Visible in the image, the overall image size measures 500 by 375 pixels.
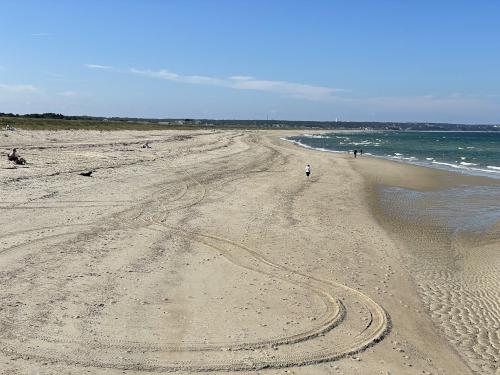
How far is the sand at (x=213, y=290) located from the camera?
26.4 feet

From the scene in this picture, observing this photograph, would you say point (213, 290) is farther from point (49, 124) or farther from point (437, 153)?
point (49, 124)

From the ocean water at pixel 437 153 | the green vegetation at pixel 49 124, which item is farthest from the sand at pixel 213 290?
the green vegetation at pixel 49 124

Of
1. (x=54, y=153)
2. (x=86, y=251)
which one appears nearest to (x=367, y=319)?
(x=86, y=251)

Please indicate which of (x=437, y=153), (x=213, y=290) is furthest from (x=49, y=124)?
(x=213, y=290)

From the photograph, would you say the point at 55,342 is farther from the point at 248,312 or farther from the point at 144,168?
the point at 144,168

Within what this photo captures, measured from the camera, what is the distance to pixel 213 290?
1099 centimetres

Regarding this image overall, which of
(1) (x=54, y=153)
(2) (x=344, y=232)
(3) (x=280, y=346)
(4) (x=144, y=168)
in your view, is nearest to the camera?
(3) (x=280, y=346)

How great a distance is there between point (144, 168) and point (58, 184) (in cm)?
941

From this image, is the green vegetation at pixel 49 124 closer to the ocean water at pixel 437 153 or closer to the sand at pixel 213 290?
the ocean water at pixel 437 153

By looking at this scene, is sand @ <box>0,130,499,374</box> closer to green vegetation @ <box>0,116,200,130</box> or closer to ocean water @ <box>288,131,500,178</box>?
ocean water @ <box>288,131,500,178</box>

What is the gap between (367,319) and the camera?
1016 centimetres

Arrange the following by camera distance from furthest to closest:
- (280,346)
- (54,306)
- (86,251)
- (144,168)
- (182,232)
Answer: (144,168)
(182,232)
(86,251)
(54,306)
(280,346)

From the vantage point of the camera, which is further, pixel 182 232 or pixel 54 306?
pixel 182 232

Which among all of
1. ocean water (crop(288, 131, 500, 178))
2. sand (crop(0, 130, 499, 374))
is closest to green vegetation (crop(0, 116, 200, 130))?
ocean water (crop(288, 131, 500, 178))
